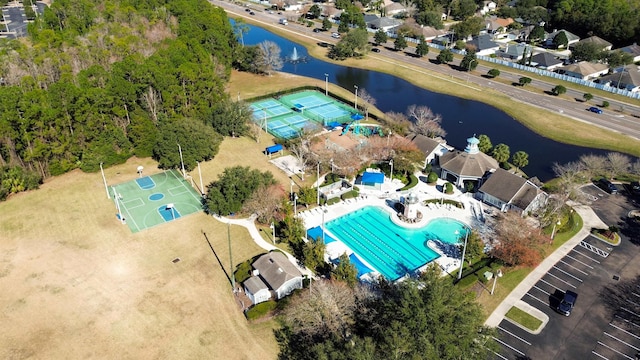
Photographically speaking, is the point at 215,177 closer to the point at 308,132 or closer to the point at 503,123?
the point at 308,132

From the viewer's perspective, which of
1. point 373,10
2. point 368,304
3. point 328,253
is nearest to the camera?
point 368,304

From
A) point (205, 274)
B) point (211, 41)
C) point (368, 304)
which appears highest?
point (211, 41)

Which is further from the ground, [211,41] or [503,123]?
[211,41]

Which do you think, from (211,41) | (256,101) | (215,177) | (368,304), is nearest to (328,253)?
(368,304)

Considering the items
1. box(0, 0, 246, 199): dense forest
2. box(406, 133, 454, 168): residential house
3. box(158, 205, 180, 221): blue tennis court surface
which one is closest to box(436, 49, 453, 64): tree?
box(406, 133, 454, 168): residential house

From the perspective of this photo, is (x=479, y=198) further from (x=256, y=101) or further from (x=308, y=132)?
(x=256, y=101)

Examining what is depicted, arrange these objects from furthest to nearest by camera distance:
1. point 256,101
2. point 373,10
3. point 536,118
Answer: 1. point 373,10
2. point 256,101
3. point 536,118

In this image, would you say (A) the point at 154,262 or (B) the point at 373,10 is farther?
(B) the point at 373,10

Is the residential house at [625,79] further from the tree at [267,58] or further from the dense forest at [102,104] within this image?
the dense forest at [102,104]
